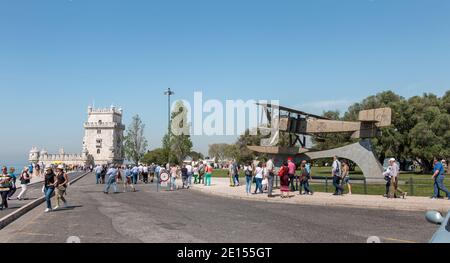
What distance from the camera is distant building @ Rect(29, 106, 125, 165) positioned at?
141000mm

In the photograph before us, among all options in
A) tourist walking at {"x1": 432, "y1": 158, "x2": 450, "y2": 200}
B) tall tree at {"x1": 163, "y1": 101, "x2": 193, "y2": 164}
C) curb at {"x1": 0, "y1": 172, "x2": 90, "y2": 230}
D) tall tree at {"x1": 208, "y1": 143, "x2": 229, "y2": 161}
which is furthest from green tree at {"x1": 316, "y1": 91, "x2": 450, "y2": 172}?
tall tree at {"x1": 208, "y1": 143, "x2": 229, "y2": 161}

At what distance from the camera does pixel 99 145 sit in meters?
145

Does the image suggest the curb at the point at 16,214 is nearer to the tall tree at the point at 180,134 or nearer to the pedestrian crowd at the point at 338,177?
the pedestrian crowd at the point at 338,177

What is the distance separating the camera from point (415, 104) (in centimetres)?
5956

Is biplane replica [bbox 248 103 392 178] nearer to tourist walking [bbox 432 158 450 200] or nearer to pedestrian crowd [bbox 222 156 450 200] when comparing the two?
pedestrian crowd [bbox 222 156 450 200]

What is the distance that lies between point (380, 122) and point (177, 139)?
136ft

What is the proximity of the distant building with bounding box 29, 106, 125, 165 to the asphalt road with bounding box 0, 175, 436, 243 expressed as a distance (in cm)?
12882

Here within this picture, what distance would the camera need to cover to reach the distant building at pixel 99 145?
141000 mm

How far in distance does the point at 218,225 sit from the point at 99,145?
138941 mm

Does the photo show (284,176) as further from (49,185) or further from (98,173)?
(98,173)

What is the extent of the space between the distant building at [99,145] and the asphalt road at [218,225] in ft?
423

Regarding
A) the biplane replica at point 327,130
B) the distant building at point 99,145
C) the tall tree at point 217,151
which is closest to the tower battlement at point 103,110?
the distant building at point 99,145
